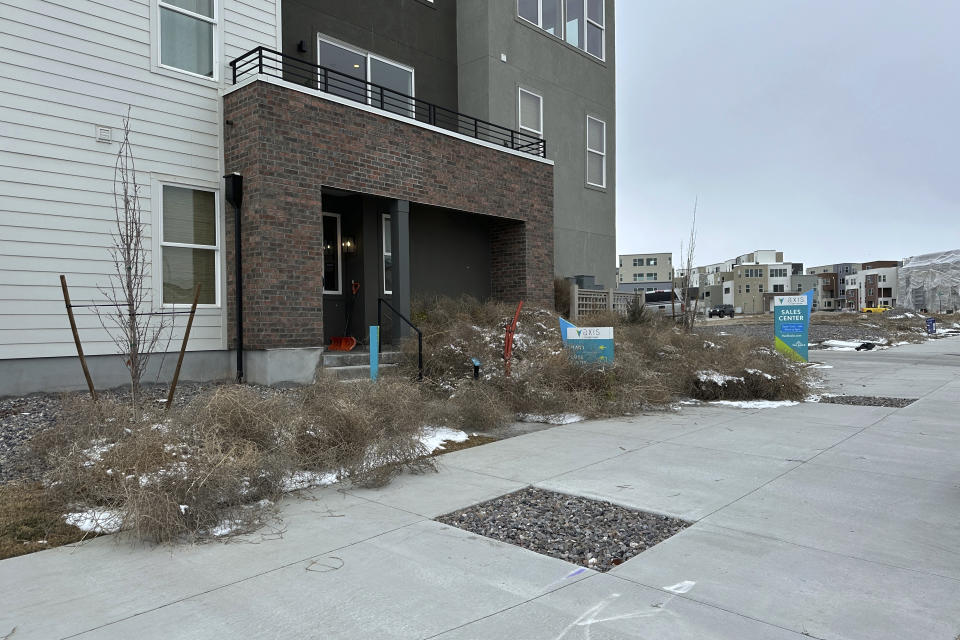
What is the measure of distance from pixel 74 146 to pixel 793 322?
50.6 ft

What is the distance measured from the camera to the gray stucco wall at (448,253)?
47.4ft

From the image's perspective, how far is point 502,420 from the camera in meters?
7.96

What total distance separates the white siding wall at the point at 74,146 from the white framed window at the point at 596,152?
37.1ft

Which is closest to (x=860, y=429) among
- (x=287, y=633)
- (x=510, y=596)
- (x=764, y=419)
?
(x=764, y=419)

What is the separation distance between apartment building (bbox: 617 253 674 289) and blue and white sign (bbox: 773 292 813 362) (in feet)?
323

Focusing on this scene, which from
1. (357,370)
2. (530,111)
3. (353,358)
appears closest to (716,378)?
(357,370)

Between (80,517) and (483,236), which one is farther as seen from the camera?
(483,236)

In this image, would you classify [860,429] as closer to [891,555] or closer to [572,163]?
[891,555]

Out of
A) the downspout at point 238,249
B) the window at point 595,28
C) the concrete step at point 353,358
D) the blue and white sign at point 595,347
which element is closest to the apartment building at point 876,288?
the window at point 595,28

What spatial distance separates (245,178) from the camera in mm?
10094

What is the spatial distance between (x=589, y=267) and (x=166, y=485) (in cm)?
1519

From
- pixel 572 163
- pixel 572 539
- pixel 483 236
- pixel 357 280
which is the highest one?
pixel 572 163

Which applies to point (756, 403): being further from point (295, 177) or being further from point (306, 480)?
point (295, 177)

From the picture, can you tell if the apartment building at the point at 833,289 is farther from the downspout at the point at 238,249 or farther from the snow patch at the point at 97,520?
the snow patch at the point at 97,520
